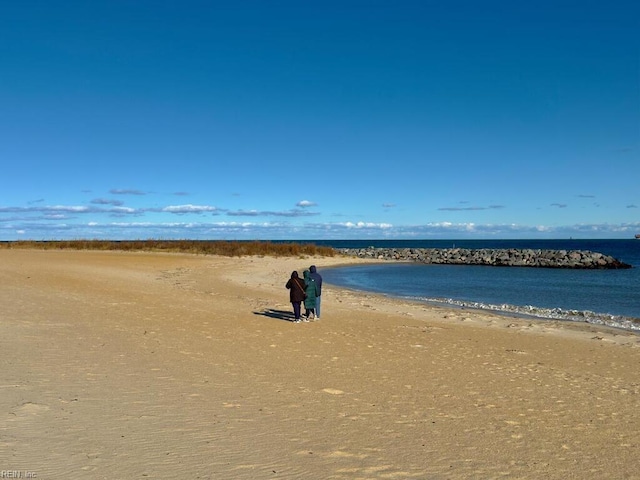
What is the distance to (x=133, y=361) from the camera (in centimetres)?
1077

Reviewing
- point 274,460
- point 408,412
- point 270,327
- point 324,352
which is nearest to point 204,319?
point 270,327

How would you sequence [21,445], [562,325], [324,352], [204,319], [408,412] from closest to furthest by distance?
[21,445] < [408,412] < [324,352] < [204,319] < [562,325]

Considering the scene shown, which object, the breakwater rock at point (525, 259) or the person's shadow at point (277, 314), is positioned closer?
the person's shadow at point (277, 314)

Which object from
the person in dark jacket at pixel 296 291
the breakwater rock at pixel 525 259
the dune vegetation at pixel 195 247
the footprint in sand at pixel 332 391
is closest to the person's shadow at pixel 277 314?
the person in dark jacket at pixel 296 291

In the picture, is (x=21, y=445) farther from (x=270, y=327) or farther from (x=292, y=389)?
(x=270, y=327)

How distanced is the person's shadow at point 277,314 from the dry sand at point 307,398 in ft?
1.67

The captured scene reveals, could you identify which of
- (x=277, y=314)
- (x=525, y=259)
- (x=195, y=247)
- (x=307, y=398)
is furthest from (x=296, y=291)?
(x=525, y=259)

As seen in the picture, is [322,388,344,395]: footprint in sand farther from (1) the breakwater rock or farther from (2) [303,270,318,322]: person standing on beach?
(1) the breakwater rock

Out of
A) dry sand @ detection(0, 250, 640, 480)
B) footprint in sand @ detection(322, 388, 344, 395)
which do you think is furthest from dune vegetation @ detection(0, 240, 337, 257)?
footprint in sand @ detection(322, 388, 344, 395)

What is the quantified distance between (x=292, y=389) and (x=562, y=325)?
1321 cm

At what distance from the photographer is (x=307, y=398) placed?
8625 millimetres

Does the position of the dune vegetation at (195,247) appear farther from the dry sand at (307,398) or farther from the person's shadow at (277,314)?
the dry sand at (307,398)

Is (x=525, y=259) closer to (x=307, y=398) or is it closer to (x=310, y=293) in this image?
(x=310, y=293)

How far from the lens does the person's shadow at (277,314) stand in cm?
1800
